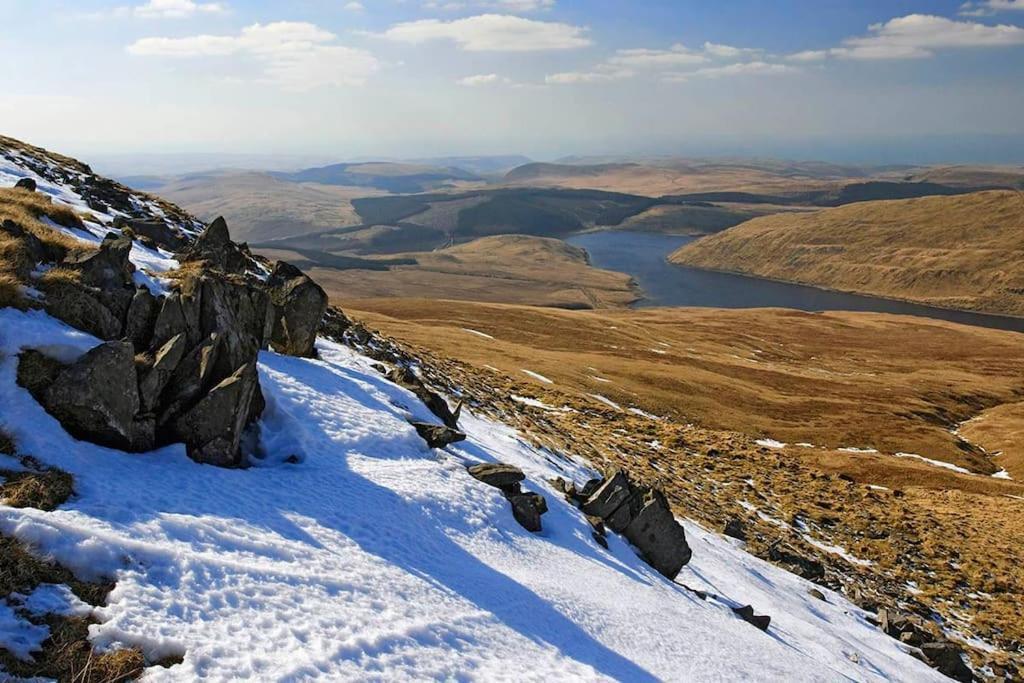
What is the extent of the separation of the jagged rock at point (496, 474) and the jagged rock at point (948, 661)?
2065cm

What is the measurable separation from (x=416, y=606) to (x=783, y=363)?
104 metres

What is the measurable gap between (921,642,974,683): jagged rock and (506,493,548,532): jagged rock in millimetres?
19640

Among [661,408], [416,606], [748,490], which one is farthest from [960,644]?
[661,408]

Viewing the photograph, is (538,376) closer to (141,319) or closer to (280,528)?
(141,319)

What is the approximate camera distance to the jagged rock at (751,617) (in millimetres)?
22188

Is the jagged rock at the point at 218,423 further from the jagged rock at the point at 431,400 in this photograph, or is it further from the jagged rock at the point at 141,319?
the jagged rock at the point at 431,400

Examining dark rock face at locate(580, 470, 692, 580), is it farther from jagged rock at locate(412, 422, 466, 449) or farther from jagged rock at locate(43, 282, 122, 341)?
jagged rock at locate(43, 282, 122, 341)

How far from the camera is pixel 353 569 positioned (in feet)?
43.1

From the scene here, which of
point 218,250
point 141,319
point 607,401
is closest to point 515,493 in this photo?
point 141,319

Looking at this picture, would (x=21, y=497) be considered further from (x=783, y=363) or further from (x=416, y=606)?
(x=783, y=363)

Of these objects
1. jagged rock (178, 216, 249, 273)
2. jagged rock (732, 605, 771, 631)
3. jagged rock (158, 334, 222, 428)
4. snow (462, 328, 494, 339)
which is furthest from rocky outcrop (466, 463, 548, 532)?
snow (462, 328, 494, 339)

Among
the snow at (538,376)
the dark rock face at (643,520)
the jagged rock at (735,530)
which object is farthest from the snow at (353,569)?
the snow at (538,376)

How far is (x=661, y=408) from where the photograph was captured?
61750 millimetres

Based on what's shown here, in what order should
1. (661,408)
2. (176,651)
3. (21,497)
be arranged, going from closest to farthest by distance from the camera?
(176,651), (21,497), (661,408)
